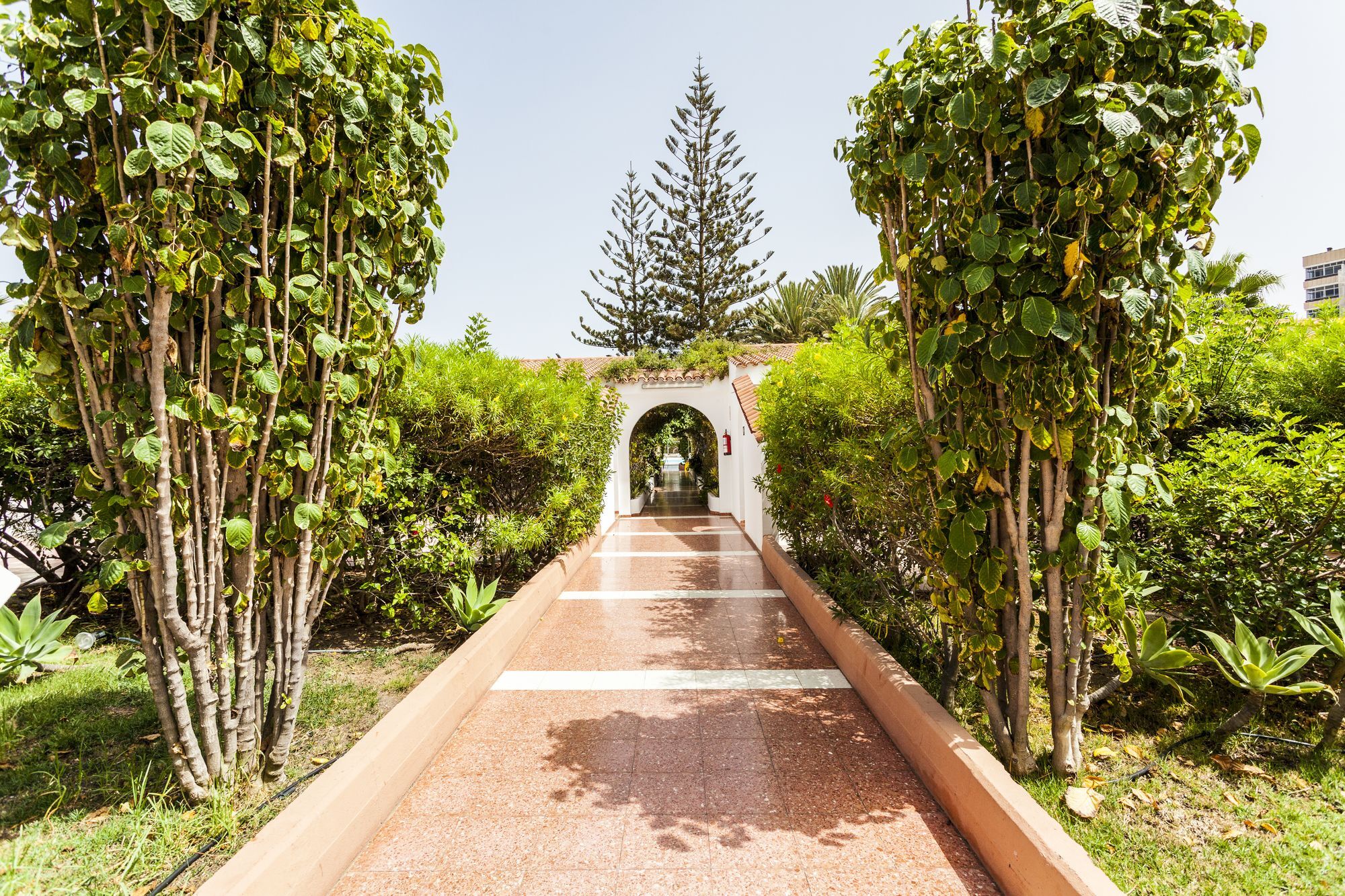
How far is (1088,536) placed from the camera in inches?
89.1

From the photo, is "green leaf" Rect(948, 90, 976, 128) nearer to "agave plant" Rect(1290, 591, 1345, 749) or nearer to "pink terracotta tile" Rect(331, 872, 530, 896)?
"agave plant" Rect(1290, 591, 1345, 749)

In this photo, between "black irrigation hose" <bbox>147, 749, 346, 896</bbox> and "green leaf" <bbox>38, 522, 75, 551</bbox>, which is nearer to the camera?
"black irrigation hose" <bbox>147, 749, 346, 896</bbox>

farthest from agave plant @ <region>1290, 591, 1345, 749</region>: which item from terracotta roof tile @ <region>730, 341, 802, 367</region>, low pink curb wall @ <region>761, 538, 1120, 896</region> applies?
terracotta roof tile @ <region>730, 341, 802, 367</region>

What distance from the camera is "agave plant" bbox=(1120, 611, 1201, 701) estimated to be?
2.66 metres

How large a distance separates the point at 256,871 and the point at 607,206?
26.2 metres

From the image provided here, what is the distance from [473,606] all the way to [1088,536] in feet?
12.7

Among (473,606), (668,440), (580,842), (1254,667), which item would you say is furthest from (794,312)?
(580,842)

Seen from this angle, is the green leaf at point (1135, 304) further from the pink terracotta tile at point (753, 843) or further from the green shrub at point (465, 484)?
the green shrub at point (465, 484)

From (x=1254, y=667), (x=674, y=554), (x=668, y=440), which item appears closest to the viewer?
(x=1254, y=667)

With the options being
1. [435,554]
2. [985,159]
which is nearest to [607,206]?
[435,554]

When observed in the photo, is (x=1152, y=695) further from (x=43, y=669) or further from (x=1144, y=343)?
(x=43, y=669)

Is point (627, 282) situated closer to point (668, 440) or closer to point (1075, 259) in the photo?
point (668, 440)

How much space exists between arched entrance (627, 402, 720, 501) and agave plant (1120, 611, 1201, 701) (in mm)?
11225

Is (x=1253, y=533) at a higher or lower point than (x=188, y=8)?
lower
